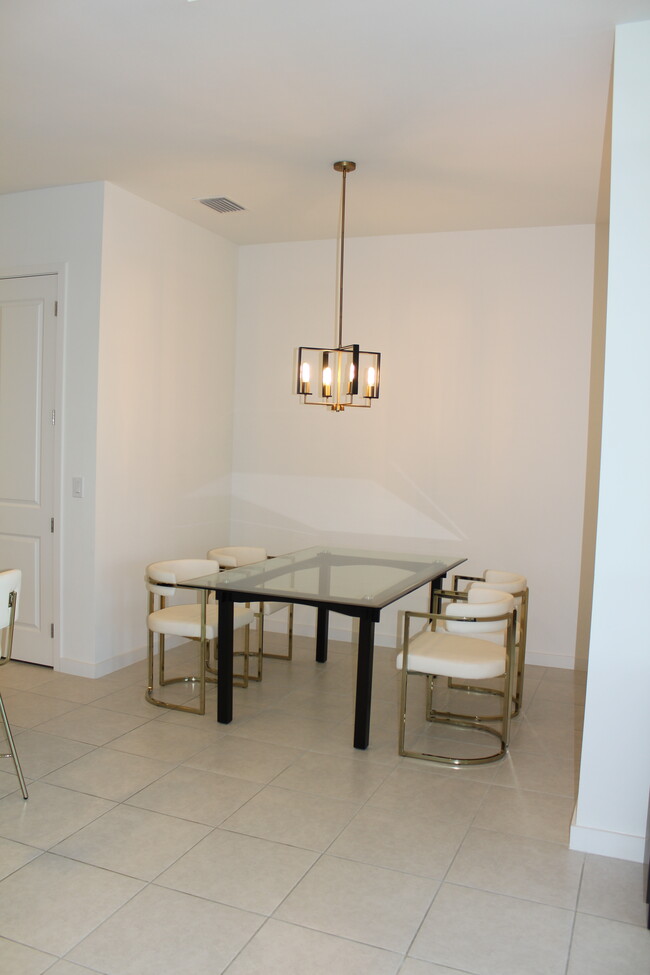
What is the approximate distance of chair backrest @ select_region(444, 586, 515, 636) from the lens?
11.4 ft

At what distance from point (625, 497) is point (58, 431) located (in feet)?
10.7

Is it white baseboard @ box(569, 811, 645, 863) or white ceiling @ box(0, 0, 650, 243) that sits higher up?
white ceiling @ box(0, 0, 650, 243)

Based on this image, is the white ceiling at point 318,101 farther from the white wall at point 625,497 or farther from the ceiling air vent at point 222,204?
the white wall at point 625,497

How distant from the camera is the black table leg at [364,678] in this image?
3533 mm

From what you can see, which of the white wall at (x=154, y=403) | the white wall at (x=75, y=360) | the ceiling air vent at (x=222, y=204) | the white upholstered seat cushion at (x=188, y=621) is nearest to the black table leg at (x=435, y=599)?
the white upholstered seat cushion at (x=188, y=621)

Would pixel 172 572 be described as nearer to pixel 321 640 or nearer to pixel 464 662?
pixel 321 640

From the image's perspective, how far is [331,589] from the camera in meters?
3.71

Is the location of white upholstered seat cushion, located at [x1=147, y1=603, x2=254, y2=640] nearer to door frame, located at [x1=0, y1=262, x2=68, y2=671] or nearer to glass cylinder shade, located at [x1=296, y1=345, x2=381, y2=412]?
door frame, located at [x1=0, y1=262, x2=68, y2=671]

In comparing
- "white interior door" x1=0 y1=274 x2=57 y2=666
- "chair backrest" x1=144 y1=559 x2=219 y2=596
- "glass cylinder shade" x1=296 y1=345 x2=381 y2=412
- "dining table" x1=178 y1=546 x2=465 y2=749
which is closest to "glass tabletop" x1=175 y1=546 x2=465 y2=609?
"dining table" x1=178 y1=546 x2=465 y2=749

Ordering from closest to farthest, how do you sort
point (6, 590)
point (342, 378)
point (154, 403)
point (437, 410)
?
1. point (6, 590)
2. point (154, 403)
3. point (437, 410)
4. point (342, 378)

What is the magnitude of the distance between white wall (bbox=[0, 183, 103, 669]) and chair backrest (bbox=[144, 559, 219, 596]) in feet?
1.53

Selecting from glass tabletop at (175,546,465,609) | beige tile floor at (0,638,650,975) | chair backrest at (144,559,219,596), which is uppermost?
glass tabletop at (175,546,465,609)

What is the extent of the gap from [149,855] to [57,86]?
3034 mm

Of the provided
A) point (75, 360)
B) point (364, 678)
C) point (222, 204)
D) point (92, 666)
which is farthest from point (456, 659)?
point (222, 204)
